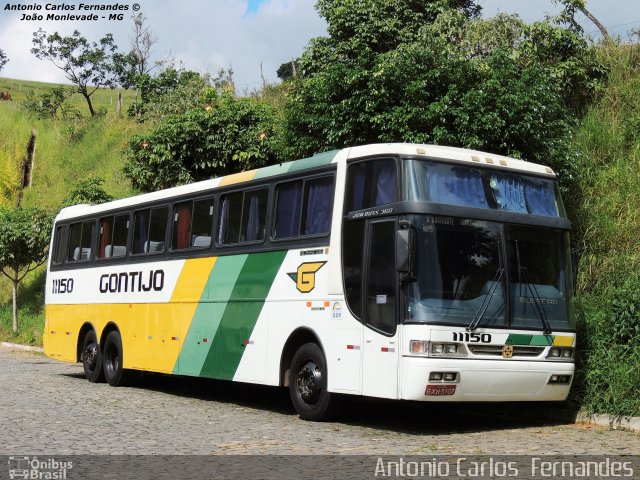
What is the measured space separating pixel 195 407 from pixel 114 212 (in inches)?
217

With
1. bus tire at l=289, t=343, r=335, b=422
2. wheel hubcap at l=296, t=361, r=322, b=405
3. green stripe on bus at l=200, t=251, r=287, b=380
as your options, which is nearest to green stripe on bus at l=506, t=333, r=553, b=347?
bus tire at l=289, t=343, r=335, b=422

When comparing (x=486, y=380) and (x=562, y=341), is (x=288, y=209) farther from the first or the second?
(x=562, y=341)

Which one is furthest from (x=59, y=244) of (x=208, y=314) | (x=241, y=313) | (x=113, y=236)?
(x=241, y=313)

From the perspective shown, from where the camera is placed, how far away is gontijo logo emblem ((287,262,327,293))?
39.7ft

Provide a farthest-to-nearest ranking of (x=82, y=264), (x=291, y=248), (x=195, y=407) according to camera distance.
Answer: (x=82, y=264)
(x=195, y=407)
(x=291, y=248)

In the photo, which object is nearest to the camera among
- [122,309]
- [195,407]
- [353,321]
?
[353,321]

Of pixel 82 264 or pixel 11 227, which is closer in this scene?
pixel 82 264

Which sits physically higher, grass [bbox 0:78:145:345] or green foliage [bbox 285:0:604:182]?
grass [bbox 0:78:145:345]

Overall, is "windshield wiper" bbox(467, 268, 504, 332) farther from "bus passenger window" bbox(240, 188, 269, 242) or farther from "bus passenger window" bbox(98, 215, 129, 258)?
"bus passenger window" bbox(98, 215, 129, 258)

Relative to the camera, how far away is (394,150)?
11.2m

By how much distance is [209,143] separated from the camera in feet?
86.4

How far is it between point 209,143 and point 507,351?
16713 mm

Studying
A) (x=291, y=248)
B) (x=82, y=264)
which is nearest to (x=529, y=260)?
(x=291, y=248)

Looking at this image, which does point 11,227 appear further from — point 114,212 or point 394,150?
point 394,150
